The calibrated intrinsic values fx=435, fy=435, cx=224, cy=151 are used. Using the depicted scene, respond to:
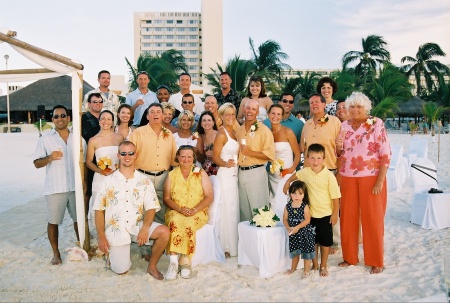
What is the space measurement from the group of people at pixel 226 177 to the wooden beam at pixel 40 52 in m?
0.60

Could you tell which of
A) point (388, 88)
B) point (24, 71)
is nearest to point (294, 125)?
point (24, 71)

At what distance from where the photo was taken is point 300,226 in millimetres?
5004

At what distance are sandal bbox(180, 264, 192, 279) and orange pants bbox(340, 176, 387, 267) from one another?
1.95 metres

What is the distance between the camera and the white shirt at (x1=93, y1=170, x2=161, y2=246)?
504 cm

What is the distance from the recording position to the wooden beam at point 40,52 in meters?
4.69

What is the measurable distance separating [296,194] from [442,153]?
16321 millimetres

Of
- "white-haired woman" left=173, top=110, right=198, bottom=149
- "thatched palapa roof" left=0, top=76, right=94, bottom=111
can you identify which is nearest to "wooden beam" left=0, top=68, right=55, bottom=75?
"white-haired woman" left=173, top=110, right=198, bottom=149

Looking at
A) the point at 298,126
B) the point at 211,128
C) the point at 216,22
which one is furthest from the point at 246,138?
the point at 216,22

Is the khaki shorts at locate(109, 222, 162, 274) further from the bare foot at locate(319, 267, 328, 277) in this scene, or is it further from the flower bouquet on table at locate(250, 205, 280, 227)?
the bare foot at locate(319, 267, 328, 277)

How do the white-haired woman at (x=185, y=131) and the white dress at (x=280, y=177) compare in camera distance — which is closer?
the white dress at (x=280, y=177)

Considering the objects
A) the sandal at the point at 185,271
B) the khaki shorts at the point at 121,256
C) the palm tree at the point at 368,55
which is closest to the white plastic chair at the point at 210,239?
the sandal at the point at 185,271

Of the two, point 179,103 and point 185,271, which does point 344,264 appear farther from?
point 179,103

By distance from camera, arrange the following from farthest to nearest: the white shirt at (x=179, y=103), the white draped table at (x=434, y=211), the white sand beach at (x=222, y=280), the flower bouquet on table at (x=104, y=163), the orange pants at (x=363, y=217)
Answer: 1. the white shirt at (x=179, y=103)
2. the white draped table at (x=434, y=211)
3. the flower bouquet on table at (x=104, y=163)
4. the orange pants at (x=363, y=217)
5. the white sand beach at (x=222, y=280)

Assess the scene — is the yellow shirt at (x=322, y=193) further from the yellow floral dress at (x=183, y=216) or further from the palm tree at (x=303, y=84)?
the palm tree at (x=303, y=84)
